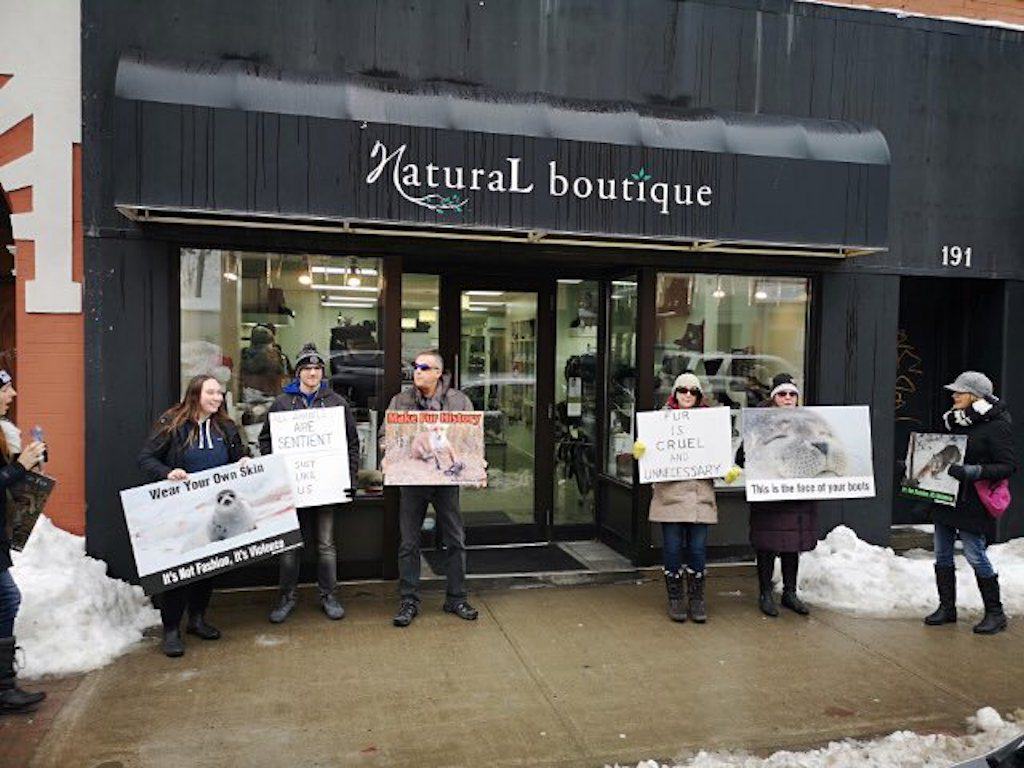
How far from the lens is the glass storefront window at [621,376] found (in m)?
7.40

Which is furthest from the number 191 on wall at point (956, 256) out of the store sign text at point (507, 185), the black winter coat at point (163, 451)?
the black winter coat at point (163, 451)

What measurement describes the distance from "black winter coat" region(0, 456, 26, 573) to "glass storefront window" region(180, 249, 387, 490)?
208cm

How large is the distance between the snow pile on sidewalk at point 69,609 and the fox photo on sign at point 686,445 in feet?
12.0

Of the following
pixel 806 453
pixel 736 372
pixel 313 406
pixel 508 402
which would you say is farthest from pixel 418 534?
pixel 736 372

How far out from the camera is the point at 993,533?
5.62m

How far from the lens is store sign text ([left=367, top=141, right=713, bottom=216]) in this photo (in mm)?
5785

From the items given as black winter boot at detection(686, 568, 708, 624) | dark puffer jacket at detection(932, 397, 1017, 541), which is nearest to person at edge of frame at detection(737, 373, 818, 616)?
black winter boot at detection(686, 568, 708, 624)

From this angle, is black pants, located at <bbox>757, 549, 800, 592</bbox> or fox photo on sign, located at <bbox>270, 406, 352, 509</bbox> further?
black pants, located at <bbox>757, 549, 800, 592</bbox>

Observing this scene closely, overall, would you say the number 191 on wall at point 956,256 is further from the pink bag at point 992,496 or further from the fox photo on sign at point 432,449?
the fox photo on sign at point 432,449

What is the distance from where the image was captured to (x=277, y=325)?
255 inches

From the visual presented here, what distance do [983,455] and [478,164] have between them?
402 cm

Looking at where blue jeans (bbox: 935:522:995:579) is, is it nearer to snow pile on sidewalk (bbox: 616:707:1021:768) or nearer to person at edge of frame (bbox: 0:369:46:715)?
snow pile on sidewalk (bbox: 616:707:1021:768)

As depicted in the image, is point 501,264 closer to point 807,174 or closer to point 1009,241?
point 807,174

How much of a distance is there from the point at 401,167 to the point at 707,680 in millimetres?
3931
